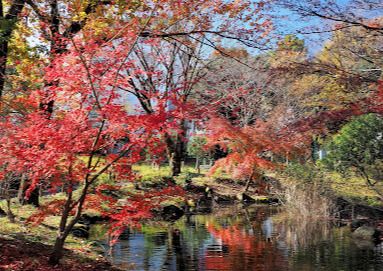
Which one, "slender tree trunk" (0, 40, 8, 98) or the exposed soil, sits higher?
"slender tree trunk" (0, 40, 8, 98)

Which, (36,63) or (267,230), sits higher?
(36,63)

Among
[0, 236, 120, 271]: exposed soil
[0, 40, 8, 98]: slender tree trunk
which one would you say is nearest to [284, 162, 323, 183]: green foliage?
[0, 236, 120, 271]: exposed soil

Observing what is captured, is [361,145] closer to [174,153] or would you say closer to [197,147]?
[174,153]

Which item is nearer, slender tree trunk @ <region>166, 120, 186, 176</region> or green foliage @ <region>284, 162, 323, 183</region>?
green foliage @ <region>284, 162, 323, 183</region>

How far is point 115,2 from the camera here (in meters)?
9.20

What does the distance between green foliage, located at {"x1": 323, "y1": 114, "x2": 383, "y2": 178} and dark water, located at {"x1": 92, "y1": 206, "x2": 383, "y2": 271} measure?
179 centimetres

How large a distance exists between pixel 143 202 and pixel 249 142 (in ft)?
34.7

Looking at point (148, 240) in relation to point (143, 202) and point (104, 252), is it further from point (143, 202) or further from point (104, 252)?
point (143, 202)

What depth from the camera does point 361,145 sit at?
11.7 metres

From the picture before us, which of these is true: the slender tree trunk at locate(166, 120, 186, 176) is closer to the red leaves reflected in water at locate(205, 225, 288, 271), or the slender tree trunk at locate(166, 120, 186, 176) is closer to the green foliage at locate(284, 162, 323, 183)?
the green foliage at locate(284, 162, 323, 183)

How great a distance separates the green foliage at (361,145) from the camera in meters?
11.4

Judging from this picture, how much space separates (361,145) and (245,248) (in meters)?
4.61

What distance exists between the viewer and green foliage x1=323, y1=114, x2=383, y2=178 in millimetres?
11438

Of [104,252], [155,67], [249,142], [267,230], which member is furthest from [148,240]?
[155,67]
